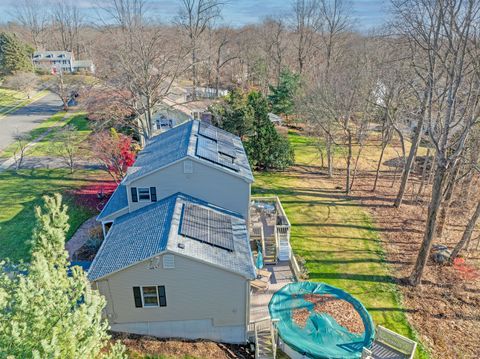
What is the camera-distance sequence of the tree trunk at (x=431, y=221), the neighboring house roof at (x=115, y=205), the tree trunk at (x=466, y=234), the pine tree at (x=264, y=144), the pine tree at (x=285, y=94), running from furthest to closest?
the pine tree at (x=285, y=94)
the pine tree at (x=264, y=144)
the neighboring house roof at (x=115, y=205)
the tree trunk at (x=466, y=234)
the tree trunk at (x=431, y=221)

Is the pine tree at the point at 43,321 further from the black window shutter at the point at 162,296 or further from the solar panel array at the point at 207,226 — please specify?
the solar panel array at the point at 207,226

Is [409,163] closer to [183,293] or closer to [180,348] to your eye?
[183,293]

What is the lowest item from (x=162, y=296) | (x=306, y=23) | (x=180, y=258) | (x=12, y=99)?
(x=162, y=296)

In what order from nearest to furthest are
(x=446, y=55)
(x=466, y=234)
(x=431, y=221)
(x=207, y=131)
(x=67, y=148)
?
(x=446, y=55) → (x=431, y=221) → (x=466, y=234) → (x=207, y=131) → (x=67, y=148)

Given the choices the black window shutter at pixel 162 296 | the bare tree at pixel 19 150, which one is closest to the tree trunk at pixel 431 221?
the black window shutter at pixel 162 296

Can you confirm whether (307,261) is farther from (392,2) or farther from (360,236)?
(392,2)

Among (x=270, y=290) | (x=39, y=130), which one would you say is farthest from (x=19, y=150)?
(x=270, y=290)
